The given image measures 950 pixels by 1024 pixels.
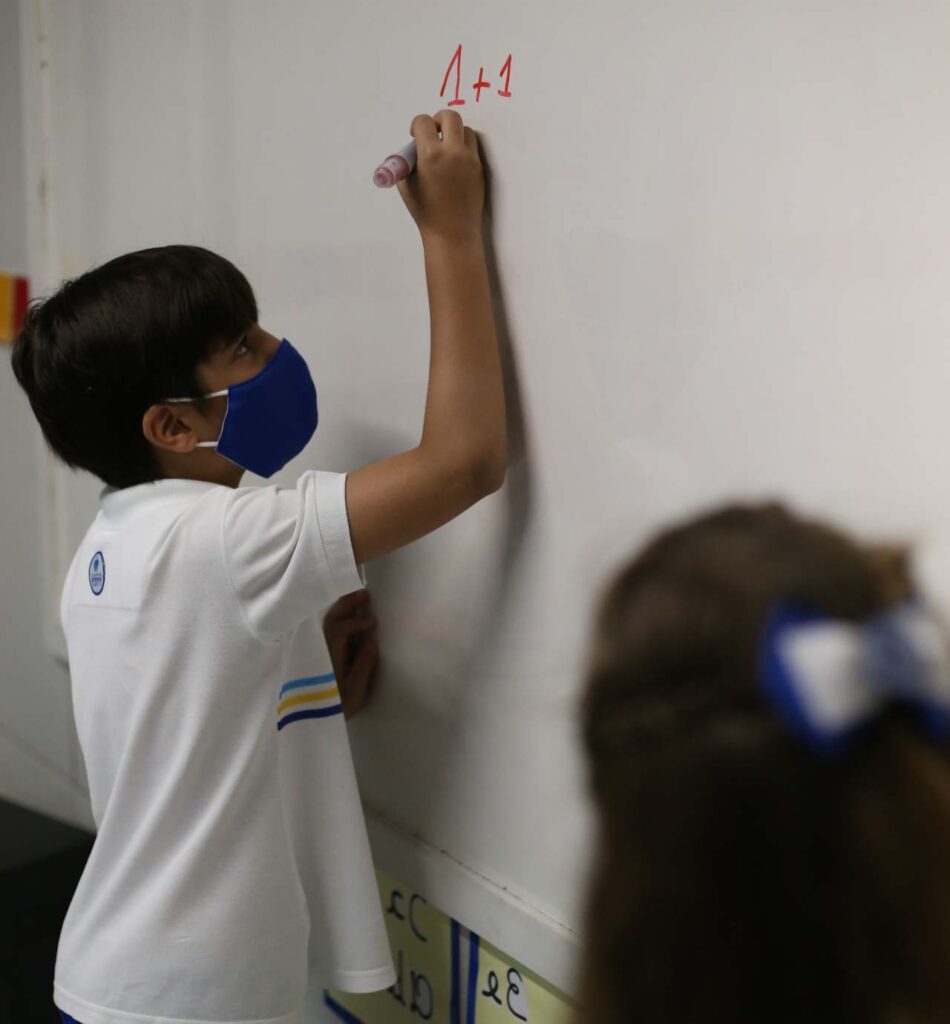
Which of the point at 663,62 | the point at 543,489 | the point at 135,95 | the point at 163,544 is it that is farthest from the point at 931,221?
the point at 135,95

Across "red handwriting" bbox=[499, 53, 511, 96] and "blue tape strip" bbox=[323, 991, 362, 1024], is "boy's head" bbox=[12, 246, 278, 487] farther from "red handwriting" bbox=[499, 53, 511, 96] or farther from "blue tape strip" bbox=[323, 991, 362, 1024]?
"blue tape strip" bbox=[323, 991, 362, 1024]

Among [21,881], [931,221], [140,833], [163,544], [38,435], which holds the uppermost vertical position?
[931,221]

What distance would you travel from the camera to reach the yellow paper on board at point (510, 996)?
85cm

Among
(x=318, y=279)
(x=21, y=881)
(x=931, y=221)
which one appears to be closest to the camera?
(x=931, y=221)

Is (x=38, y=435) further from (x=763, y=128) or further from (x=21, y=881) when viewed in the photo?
(x=763, y=128)

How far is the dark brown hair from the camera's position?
371mm

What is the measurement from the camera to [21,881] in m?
1.42

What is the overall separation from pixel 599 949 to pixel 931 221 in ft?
1.31

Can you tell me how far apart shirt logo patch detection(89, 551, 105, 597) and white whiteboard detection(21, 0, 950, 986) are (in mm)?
253

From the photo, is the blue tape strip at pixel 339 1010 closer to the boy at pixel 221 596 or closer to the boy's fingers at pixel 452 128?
the boy at pixel 221 596

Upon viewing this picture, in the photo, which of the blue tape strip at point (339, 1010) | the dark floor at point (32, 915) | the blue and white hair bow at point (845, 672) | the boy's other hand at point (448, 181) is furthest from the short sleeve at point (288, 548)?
the dark floor at point (32, 915)

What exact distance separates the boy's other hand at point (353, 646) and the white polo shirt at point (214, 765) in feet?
0.29

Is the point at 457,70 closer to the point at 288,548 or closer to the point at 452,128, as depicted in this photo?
the point at 452,128

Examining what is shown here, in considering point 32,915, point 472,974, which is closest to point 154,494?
point 472,974
